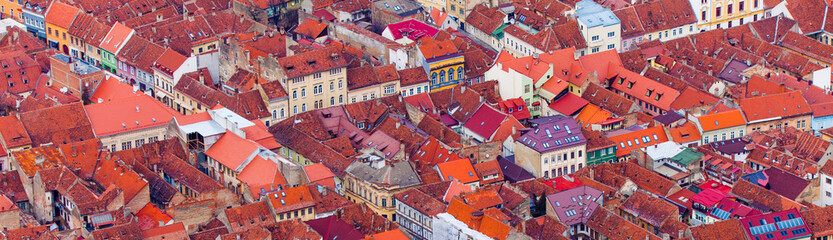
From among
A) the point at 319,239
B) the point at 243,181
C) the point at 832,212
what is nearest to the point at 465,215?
the point at 319,239

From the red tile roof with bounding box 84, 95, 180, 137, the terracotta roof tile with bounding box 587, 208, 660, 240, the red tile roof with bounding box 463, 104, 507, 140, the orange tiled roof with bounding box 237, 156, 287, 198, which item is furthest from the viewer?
the red tile roof with bounding box 84, 95, 180, 137

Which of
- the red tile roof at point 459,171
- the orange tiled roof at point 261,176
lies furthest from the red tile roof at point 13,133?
the red tile roof at point 459,171

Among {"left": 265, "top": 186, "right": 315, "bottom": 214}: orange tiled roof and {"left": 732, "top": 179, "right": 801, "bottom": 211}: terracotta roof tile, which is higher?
{"left": 265, "top": 186, "right": 315, "bottom": 214}: orange tiled roof

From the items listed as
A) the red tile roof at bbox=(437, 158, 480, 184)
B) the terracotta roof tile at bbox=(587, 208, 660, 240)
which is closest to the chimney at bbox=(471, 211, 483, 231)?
the terracotta roof tile at bbox=(587, 208, 660, 240)

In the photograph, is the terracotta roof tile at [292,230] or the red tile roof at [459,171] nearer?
the terracotta roof tile at [292,230]

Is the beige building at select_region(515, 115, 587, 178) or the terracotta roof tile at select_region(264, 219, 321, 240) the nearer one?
the terracotta roof tile at select_region(264, 219, 321, 240)

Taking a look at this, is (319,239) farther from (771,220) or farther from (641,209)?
(771,220)

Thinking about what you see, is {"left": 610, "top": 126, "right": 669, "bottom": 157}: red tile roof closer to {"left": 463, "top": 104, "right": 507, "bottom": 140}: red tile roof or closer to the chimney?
{"left": 463, "top": 104, "right": 507, "bottom": 140}: red tile roof

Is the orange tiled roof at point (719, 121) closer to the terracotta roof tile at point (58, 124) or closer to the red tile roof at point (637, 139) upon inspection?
the red tile roof at point (637, 139)
